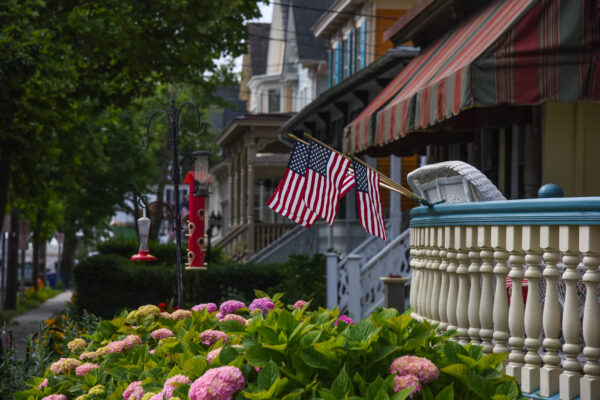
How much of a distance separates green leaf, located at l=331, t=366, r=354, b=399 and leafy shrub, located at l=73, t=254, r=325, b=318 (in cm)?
1454

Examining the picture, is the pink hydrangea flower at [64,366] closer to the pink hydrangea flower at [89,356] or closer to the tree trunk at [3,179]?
the pink hydrangea flower at [89,356]

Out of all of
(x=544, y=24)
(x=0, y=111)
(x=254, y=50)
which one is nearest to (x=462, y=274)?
(x=544, y=24)

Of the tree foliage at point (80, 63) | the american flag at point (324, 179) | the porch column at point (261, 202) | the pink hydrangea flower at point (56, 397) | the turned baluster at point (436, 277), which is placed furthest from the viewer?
the porch column at point (261, 202)

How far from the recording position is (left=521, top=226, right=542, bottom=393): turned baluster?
549 cm

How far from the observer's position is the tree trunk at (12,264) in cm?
3156

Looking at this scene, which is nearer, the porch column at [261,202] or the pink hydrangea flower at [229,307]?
the pink hydrangea flower at [229,307]

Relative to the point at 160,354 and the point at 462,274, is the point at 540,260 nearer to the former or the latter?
the point at 462,274

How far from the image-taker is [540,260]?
553 centimetres

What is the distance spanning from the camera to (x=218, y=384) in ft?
13.2

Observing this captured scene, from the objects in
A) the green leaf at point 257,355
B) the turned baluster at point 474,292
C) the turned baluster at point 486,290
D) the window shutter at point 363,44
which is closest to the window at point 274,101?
the window shutter at point 363,44

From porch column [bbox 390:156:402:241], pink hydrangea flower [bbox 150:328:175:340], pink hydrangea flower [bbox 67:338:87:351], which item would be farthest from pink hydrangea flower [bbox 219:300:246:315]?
porch column [bbox 390:156:402:241]

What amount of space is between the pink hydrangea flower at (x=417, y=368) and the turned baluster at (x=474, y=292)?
6.38 feet

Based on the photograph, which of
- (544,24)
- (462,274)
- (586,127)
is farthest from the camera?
(586,127)

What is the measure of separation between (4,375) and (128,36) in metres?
13.7
